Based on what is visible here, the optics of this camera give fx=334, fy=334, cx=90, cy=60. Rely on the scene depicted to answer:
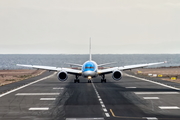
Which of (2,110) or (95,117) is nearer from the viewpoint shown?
(95,117)

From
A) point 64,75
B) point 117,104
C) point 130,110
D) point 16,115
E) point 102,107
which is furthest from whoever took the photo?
point 64,75

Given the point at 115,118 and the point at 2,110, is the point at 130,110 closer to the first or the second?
the point at 115,118

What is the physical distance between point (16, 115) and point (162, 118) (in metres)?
9.02

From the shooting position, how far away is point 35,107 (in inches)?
979

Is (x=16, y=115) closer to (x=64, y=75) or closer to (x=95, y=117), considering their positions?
(x=95, y=117)

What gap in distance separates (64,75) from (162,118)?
3023 centimetres

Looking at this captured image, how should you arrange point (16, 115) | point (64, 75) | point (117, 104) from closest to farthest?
point (16, 115) < point (117, 104) < point (64, 75)

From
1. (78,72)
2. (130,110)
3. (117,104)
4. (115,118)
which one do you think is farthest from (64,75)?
(115,118)

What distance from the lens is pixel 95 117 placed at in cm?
1994

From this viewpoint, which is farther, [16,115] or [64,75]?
[64,75]

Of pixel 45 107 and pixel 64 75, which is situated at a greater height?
pixel 64 75

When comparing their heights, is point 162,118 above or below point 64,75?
below

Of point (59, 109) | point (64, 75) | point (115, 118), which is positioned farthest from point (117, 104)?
point (64, 75)

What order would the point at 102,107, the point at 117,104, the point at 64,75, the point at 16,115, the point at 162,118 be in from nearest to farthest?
1. the point at 162,118
2. the point at 16,115
3. the point at 102,107
4. the point at 117,104
5. the point at 64,75
